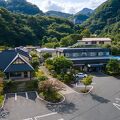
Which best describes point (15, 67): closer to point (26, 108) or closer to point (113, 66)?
point (26, 108)

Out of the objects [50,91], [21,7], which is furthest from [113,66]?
[21,7]

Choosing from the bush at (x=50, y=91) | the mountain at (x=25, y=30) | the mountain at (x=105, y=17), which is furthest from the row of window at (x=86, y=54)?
the mountain at (x=105, y=17)

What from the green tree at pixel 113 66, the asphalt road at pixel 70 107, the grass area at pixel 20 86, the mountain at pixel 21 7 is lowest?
the asphalt road at pixel 70 107

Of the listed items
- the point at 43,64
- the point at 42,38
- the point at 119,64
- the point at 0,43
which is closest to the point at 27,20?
the point at 42,38

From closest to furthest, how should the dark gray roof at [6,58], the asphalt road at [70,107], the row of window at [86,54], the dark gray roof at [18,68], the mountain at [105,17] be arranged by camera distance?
the asphalt road at [70,107]
the dark gray roof at [18,68]
the dark gray roof at [6,58]
the row of window at [86,54]
the mountain at [105,17]

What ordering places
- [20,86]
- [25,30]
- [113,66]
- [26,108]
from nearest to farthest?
[26,108]
[20,86]
[113,66]
[25,30]

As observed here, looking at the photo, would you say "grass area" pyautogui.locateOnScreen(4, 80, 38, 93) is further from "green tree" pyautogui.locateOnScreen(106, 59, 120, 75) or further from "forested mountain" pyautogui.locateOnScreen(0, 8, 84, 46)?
"forested mountain" pyautogui.locateOnScreen(0, 8, 84, 46)

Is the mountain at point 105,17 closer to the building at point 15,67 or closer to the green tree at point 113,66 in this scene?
the green tree at point 113,66
